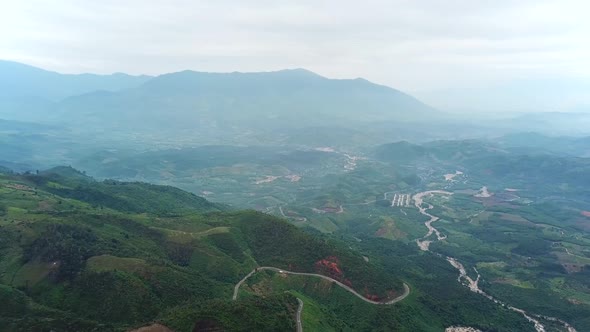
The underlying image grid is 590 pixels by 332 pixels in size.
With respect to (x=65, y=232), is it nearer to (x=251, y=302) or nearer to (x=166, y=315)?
(x=166, y=315)

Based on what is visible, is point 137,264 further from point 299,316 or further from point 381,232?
point 381,232

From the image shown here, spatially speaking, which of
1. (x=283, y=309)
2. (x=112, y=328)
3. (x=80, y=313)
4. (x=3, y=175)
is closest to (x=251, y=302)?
(x=283, y=309)

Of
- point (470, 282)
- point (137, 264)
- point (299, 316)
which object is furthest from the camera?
point (470, 282)

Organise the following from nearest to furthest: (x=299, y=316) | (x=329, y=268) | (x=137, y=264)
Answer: (x=299, y=316), (x=137, y=264), (x=329, y=268)

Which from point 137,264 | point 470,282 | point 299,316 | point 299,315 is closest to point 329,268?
point 299,315

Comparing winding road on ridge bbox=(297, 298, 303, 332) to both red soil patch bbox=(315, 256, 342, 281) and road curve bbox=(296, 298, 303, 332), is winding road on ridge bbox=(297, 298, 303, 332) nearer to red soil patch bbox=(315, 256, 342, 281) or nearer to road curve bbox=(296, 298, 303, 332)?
road curve bbox=(296, 298, 303, 332)

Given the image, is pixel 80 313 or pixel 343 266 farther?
pixel 343 266

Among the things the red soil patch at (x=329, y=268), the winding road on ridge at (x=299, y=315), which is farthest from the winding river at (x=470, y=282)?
the winding road on ridge at (x=299, y=315)

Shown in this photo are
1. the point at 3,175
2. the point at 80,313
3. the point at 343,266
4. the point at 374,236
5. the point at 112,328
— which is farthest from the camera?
the point at 374,236

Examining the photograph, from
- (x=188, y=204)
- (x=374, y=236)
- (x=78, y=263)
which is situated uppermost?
(x=78, y=263)

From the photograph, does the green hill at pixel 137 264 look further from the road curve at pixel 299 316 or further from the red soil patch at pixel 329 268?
the road curve at pixel 299 316

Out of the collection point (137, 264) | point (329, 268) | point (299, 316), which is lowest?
point (329, 268)
